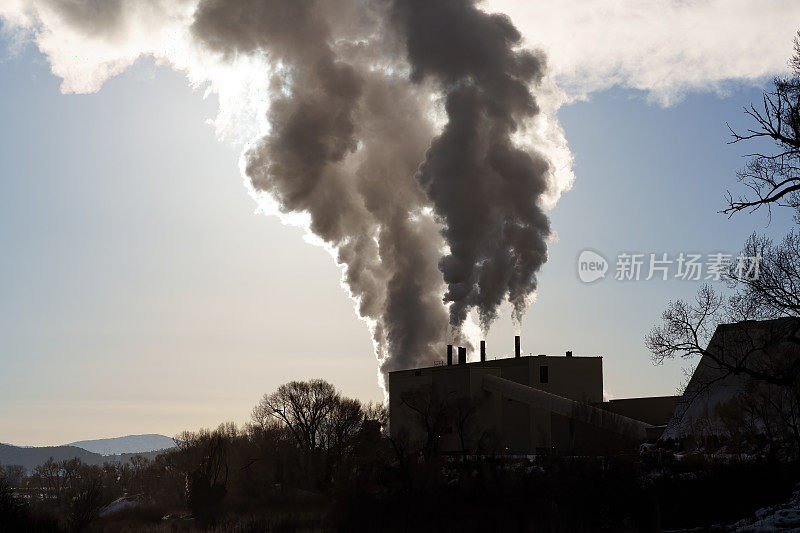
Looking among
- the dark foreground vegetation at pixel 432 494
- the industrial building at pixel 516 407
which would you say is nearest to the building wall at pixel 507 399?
the industrial building at pixel 516 407

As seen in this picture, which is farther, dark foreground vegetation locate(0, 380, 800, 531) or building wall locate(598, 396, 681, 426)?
building wall locate(598, 396, 681, 426)

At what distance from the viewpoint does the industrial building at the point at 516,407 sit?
2271 inches

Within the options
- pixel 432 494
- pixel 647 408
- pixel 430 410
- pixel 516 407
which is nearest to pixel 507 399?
pixel 516 407

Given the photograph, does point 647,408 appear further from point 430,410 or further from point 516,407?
point 430,410

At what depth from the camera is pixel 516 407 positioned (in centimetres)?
6303

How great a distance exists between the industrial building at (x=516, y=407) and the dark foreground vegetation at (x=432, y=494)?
14.3 feet

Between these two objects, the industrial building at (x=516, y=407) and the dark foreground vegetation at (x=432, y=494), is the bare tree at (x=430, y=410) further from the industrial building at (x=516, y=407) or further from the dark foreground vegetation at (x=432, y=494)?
the dark foreground vegetation at (x=432, y=494)

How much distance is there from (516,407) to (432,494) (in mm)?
22159

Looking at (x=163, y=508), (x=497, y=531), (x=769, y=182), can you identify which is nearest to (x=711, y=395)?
(x=497, y=531)

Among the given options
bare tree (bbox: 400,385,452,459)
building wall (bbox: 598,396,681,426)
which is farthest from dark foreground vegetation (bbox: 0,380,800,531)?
building wall (bbox: 598,396,681,426)

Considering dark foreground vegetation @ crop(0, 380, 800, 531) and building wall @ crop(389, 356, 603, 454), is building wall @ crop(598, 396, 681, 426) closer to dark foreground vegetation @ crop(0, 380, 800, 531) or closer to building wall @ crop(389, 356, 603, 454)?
building wall @ crop(389, 356, 603, 454)

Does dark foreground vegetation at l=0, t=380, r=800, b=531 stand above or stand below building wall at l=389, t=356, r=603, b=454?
below

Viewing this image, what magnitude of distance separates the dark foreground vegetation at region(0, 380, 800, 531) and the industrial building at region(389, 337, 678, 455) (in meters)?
4.36

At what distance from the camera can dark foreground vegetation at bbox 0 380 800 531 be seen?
1229 inches
